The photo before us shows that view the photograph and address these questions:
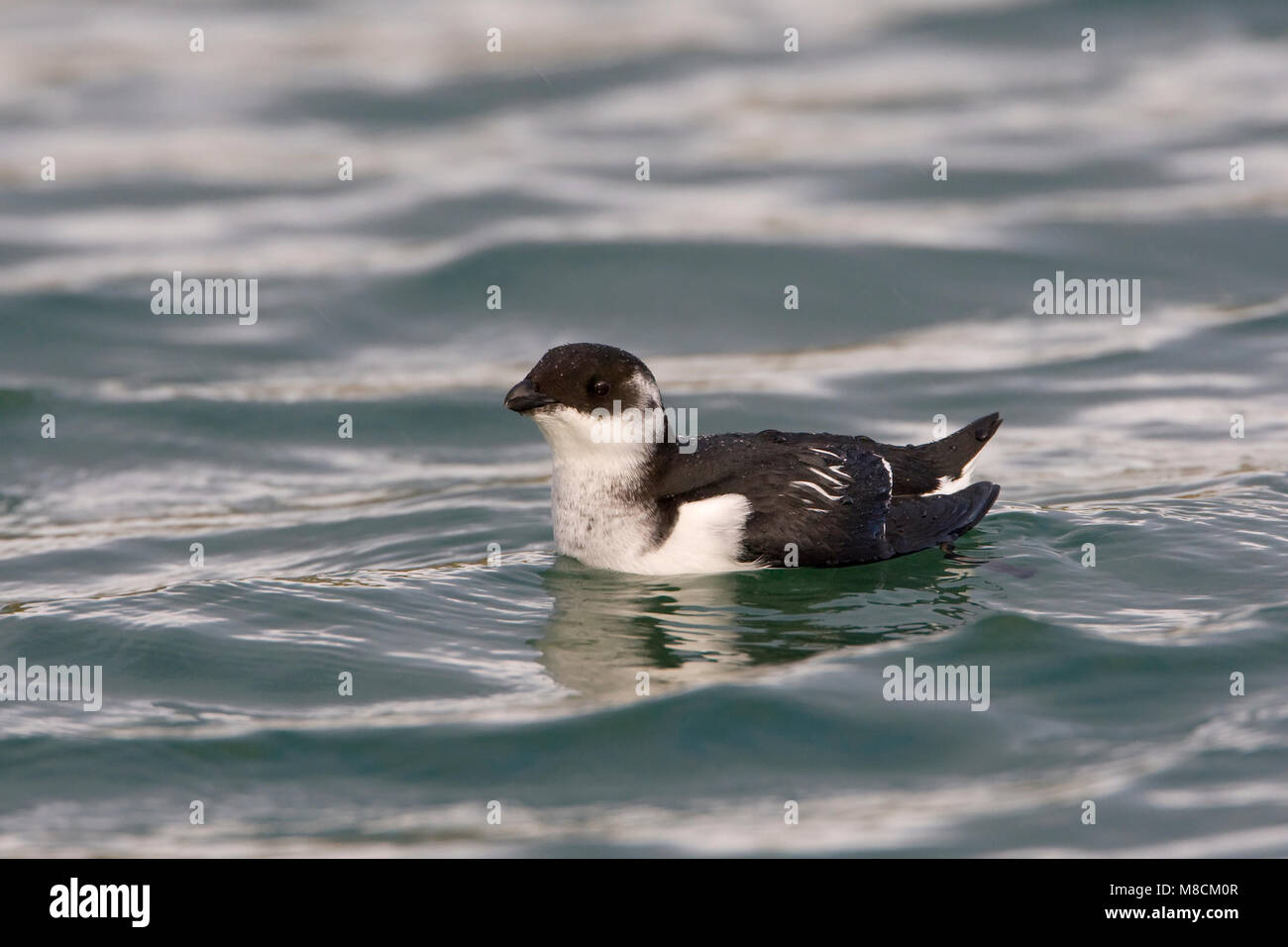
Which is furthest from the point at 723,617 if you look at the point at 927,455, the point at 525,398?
the point at 927,455

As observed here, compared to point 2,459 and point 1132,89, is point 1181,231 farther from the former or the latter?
point 2,459

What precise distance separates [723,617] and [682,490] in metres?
0.71

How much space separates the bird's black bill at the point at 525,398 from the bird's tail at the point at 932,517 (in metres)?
2.01

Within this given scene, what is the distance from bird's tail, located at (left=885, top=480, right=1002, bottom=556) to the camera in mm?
9422

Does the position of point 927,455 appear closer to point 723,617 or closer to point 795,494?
point 795,494

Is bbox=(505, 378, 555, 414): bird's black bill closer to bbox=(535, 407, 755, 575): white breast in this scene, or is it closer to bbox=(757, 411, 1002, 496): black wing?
bbox=(535, 407, 755, 575): white breast

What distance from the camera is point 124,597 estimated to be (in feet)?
32.7

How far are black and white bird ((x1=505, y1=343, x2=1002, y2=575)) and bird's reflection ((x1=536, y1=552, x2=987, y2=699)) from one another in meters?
0.14

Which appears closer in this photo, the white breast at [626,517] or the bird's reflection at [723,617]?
the bird's reflection at [723,617]

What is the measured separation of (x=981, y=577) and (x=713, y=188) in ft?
28.6

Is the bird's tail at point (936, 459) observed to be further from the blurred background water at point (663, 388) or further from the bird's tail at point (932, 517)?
the blurred background water at point (663, 388)

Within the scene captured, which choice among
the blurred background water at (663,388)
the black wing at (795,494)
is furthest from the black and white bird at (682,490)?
the blurred background water at (663,388)

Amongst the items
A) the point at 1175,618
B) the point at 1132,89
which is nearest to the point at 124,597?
the point at 1175,618

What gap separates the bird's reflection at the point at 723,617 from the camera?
854 cm
